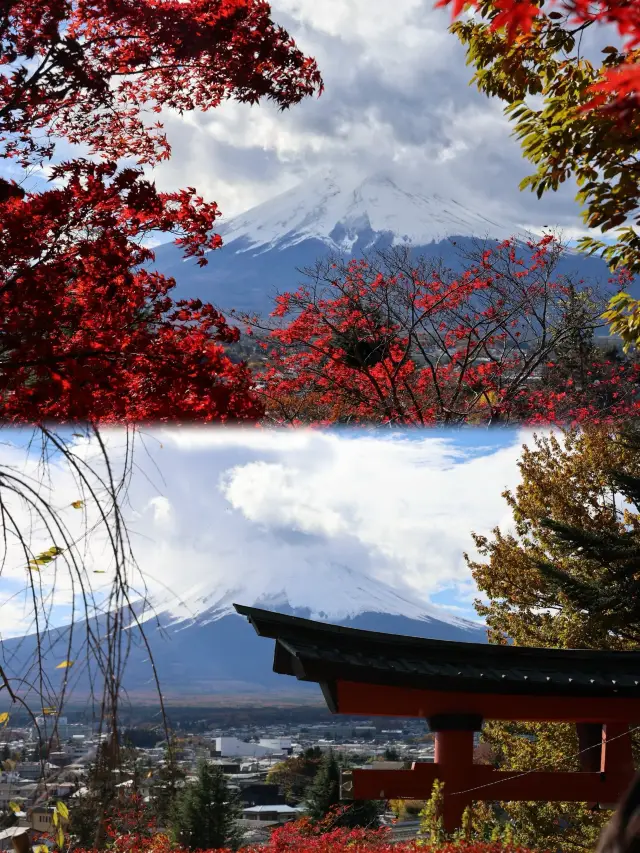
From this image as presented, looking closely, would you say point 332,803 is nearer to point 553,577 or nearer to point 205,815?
point 205,815

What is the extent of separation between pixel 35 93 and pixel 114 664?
182 inches

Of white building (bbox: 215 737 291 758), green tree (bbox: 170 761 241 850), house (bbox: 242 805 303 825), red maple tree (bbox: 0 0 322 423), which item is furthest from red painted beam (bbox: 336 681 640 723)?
white building (bbox: 215 737 291 758)

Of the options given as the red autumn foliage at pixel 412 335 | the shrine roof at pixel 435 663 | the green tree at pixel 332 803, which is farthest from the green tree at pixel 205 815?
the shrine roof at pixel 435 663

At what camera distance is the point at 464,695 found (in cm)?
525

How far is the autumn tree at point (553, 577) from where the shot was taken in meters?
10.8

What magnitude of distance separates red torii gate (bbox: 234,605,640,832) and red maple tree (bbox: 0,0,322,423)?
6.13ft

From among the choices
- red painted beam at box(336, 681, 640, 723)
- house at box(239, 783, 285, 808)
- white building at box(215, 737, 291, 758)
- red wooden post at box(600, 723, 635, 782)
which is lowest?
white building at box(215, 737, 291, 758)

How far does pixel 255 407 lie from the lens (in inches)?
243

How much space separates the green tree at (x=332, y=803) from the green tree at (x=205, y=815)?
97.6 inches

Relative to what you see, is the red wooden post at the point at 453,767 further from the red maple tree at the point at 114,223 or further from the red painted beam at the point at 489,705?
the red maple tree at the point at 114,223

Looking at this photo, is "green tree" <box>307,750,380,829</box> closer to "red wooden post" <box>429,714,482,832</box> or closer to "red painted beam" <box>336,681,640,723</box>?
"red wooden post" <box>429,714,482,832</box>

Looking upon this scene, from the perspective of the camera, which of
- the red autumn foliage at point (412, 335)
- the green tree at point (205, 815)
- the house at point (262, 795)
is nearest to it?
the red autumn foliage at point (412, 335)

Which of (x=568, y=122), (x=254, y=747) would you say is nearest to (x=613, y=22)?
(x=568, y=122)

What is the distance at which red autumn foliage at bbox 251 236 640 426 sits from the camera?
31.3 ft
